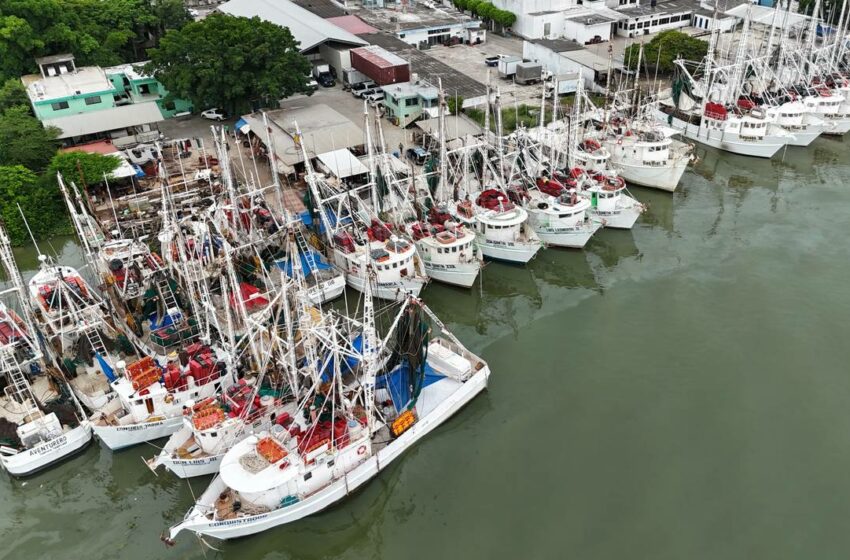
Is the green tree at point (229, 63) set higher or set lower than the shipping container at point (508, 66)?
higher

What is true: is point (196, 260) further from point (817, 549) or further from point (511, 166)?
point (817, 549)

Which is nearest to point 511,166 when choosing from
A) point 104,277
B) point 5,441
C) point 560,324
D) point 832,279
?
point 560,324

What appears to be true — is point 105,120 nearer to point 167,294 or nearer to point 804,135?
point 167,294

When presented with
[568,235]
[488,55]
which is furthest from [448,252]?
[488,55]

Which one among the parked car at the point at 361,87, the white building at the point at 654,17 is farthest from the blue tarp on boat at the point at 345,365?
the white building at the point at 654,17

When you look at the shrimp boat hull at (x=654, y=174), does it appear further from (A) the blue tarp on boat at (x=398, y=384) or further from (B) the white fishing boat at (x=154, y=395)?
(B) the white fishing boat at (x=154, y=395)

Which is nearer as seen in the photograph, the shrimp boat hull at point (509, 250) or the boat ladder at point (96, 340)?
the boat ladder at point (96, 340)
